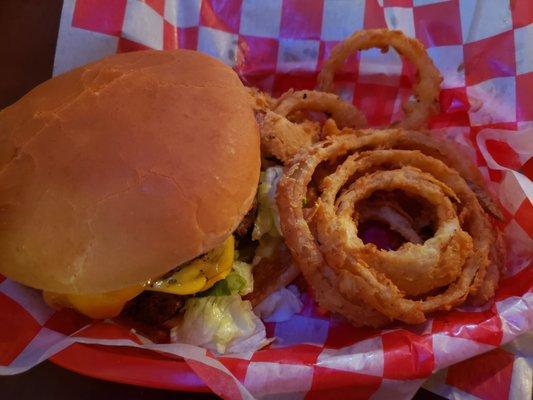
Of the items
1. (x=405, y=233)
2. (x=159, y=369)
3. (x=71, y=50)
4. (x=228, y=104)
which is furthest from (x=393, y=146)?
(x=71, y=50)

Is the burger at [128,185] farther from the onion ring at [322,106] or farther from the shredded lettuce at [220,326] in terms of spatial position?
the onion ring at [322,106]

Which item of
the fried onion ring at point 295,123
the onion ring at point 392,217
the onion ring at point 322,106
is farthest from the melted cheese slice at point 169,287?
the onion ring at point 322,106

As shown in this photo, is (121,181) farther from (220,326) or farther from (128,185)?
(220,326)

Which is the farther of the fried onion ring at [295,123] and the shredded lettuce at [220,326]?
the fried onion ring at [295,123]

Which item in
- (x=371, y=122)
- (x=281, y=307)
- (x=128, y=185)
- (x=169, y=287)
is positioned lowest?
(x=281, y=307)

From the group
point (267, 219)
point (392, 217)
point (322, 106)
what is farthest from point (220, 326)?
point (322, 106)

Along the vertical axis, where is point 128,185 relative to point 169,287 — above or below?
above

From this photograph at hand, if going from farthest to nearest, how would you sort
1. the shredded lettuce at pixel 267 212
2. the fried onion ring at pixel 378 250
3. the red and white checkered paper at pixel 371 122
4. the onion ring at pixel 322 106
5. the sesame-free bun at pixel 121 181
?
the onion ring at pixel 322 106, the shredded lettuce at pixel 267 212, the fried onion ring at pixel 378 250, the red and white checkered paper at pixel 371 122, the sesame-free bun at pixel 121 181
